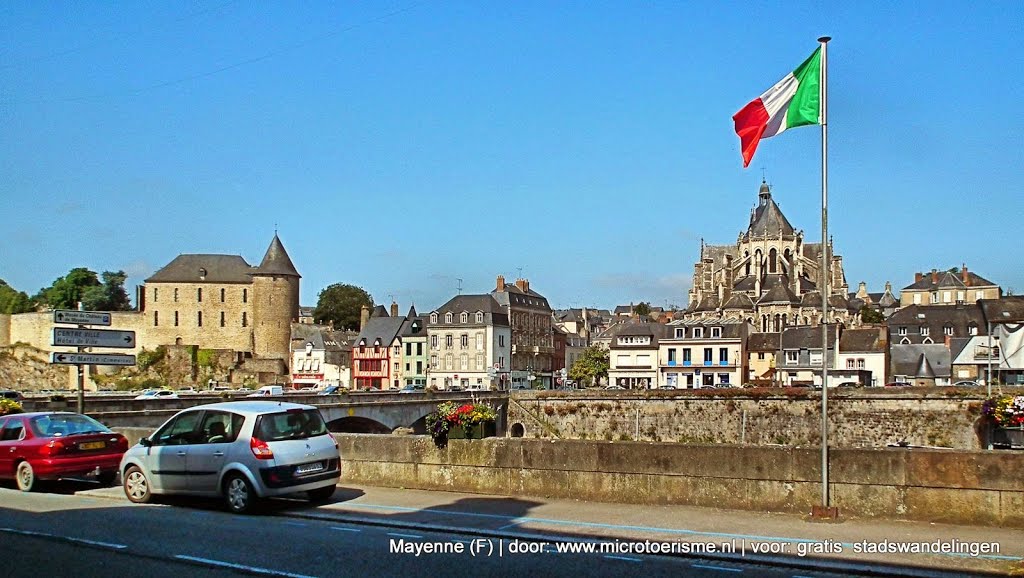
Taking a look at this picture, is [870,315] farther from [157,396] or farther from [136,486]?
[136,486]

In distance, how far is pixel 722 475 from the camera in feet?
41.1

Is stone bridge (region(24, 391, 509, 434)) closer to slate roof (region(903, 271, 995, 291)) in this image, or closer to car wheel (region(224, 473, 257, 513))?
car wheel (region(224, 473, 257, 513))

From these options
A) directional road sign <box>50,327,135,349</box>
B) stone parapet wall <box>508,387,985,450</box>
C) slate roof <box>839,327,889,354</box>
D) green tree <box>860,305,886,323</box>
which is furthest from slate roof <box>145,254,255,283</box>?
directional road sign <box>50,327,135,349</box>

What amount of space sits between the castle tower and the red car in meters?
93.8

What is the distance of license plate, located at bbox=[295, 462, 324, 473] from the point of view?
13.2m

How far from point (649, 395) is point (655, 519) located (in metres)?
49.6

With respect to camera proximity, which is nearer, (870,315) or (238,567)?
(238,567)

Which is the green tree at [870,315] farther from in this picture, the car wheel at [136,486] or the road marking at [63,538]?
the road marking at [63,538]

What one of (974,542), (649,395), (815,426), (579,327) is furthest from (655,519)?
(579,327)

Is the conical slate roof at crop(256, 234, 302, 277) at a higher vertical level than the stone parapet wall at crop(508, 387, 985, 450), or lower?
higher

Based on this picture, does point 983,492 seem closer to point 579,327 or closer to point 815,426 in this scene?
point 815,426

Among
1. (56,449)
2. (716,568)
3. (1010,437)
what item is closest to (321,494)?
(56,449)

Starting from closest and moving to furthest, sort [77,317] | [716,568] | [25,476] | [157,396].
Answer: [716,568]
[25,476]
[77,317]
[157,396]

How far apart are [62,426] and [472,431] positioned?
7.61m
